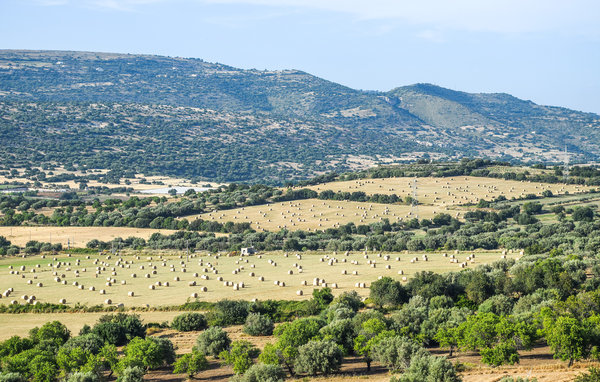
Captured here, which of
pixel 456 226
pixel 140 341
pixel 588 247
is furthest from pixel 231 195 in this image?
pixel 140 341

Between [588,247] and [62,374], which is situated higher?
[588,247]

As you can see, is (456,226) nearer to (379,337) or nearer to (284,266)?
(284,266)

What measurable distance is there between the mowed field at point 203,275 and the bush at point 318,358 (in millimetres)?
17541

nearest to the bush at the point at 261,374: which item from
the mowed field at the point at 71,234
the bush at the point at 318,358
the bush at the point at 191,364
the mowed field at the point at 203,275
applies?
the bush at the point at 318,358

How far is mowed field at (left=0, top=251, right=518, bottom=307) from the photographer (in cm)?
5544

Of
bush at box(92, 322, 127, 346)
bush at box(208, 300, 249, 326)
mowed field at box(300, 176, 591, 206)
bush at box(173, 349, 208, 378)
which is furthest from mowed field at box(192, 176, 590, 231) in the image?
bush at box(173, 349, 208, 378)

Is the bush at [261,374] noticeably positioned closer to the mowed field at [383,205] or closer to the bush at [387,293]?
the bush at [387,293]

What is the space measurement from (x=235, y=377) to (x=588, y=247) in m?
40.5

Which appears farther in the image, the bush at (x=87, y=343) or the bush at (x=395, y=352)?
the bush at (x=87, y=343)

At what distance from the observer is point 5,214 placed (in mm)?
119500

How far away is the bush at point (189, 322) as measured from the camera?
1781 inches

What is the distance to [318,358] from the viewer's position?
34781 millimetres

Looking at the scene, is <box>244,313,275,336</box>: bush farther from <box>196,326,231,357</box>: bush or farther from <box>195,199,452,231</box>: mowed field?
<box>195,199,452,231</box>: mowed field

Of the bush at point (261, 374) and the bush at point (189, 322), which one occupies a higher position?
the bush at point (261, 374)
